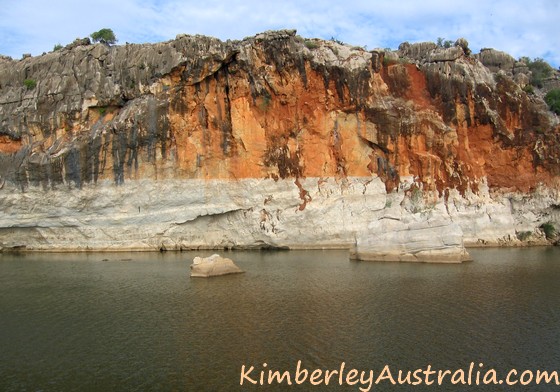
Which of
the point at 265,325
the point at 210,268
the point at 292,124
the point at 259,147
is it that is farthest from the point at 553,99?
the point at 265,325

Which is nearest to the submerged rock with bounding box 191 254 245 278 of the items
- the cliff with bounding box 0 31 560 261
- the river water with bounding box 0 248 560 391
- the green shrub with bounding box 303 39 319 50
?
the river water with bounding box 0 248 560 391

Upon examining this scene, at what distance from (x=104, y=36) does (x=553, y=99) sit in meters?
38.8

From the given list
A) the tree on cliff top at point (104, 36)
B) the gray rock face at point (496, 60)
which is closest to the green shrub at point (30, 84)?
the tree on cliff top at point (104, 36)

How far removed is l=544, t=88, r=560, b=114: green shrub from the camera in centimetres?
4162

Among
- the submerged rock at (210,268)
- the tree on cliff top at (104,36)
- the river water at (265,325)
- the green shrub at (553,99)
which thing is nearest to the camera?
the river water at (265,325)

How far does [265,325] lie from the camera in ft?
50.2

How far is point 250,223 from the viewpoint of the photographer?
1500 inches

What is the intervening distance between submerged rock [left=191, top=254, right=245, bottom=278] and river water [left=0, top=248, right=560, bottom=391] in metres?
0.77

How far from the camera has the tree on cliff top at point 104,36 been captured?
4603 centimetres

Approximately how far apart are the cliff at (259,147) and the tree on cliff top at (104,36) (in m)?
6.74

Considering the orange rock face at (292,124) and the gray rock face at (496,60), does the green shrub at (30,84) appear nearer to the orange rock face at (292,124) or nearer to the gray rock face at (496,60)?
the orange rock face at (292,124)

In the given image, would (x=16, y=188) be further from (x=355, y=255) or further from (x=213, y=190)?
(x=355, y=255)

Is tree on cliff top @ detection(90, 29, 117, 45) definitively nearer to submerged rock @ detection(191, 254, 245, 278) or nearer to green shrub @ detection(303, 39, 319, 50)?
green shrub @ detection(303, 39, 319, 50)

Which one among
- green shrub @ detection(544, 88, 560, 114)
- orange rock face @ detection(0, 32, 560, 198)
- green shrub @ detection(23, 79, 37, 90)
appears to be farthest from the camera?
green shrub @ detection(544, 88, 560, 114)
